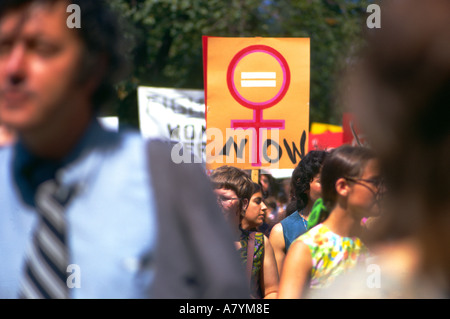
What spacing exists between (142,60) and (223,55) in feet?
25.4

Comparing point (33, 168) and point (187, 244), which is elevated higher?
point (33, 168)

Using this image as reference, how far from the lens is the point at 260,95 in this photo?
4.79 m

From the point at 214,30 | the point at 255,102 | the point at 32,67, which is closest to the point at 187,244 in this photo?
the point at 32,67

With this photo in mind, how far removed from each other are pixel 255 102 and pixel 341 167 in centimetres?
221

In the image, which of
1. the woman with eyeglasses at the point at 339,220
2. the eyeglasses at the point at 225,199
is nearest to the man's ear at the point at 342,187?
the woman with eyeglasses at the point at 339,220

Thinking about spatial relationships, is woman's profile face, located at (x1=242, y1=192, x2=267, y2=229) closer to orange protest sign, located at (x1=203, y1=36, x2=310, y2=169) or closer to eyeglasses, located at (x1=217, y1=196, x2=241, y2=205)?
eyeglasses, located at (x1=217, y1=196, x2=241, y2=205)

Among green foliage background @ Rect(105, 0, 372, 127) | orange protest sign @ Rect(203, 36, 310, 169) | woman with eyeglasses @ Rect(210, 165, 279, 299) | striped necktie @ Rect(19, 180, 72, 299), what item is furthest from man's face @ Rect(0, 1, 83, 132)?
green foliage background @ Rect(105, 0, 372, 127)

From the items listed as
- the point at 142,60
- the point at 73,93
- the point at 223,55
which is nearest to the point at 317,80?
the point at 142,60

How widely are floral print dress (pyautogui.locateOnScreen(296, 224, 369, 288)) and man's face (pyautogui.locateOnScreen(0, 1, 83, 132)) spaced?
1323mm

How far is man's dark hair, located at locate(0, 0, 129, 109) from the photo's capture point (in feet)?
4.22

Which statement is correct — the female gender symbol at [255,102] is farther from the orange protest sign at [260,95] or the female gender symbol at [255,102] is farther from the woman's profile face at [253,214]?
the woman's profile face at [253,214]

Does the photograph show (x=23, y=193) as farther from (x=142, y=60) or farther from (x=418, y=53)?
(x=142, y=60)

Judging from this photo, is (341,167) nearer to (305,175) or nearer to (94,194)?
(94,194)
